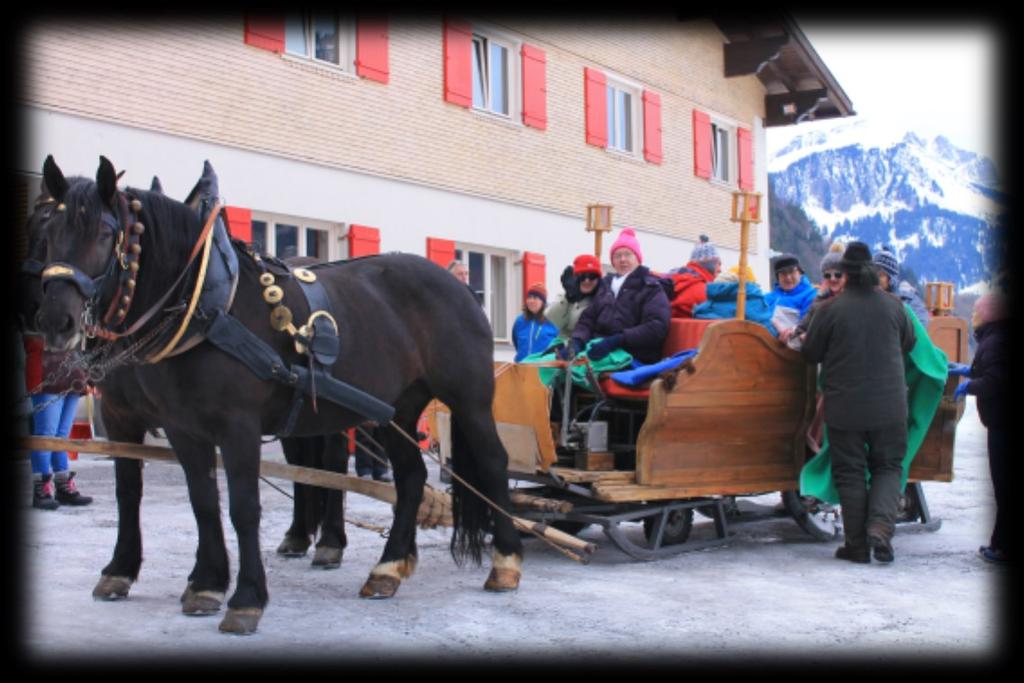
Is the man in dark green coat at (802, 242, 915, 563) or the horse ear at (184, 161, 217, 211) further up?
the horse ear at (184, 161, 217, 211)

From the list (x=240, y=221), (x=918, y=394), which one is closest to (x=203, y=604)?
(x=918, y=394)

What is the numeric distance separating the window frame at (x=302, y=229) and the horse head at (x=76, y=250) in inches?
276

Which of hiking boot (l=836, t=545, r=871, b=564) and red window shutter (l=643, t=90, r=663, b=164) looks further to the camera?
red window shutter (l=643, t=90, r=663, b=164)

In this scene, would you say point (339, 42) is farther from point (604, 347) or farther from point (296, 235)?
point (604, 347)

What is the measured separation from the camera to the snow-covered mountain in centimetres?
3666

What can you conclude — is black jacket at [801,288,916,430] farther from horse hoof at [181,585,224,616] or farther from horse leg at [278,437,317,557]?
horse hoof at [181,585,224,616]

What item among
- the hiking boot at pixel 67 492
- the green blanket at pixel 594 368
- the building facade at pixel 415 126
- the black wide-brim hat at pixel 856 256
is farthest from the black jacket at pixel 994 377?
the building facade at pixel 415 126

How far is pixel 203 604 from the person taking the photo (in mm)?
4652

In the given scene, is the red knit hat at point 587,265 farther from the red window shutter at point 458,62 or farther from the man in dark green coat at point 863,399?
the red window shutter at point 458,62

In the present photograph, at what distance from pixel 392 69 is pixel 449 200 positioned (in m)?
1.82

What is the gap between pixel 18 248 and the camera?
828 centimetres

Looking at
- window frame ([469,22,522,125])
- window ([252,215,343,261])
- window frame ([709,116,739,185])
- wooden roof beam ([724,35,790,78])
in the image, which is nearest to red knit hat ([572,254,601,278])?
window ([252,215,343,261])

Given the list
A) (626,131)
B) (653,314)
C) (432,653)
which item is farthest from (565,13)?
(626,131)

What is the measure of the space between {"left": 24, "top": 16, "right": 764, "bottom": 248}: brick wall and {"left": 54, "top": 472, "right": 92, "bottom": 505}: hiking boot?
146 inches
